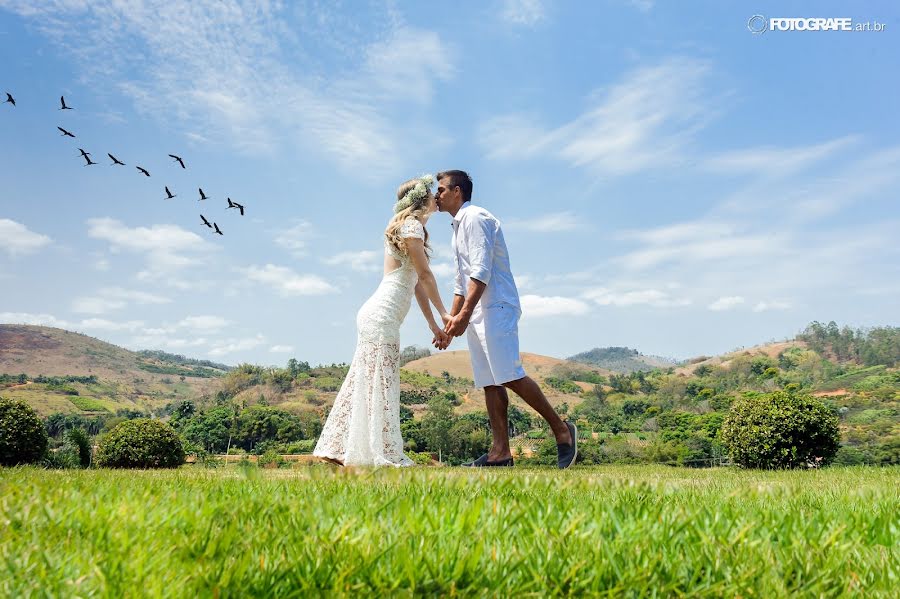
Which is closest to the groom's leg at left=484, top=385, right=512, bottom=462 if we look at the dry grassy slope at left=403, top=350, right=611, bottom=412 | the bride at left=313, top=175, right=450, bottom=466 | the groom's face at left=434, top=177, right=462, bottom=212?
the bride at left=313, top=175, right=450, bottom=466

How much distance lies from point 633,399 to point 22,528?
39.2 m

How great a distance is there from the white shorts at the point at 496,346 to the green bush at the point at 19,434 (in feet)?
42.5

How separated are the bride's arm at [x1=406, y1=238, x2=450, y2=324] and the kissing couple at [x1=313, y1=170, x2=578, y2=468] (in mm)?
11

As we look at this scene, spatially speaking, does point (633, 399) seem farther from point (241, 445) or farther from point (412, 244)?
point (412, 244)

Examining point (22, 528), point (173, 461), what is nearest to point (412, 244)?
point (22, 528)

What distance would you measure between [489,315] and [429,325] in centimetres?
75

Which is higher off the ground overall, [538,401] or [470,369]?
[470,369]

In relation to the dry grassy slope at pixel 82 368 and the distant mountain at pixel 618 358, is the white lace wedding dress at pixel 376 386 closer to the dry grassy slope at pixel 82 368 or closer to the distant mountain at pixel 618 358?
the dry grassy slope at pixel 82 368

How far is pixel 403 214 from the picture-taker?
7.23 meters

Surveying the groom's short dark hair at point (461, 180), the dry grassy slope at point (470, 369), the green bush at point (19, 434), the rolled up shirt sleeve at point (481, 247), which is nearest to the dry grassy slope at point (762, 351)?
the dry grassy slope at point (470, 369)

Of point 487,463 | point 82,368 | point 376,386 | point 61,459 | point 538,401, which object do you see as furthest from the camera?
point 82,368

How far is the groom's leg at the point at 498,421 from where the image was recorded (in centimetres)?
748

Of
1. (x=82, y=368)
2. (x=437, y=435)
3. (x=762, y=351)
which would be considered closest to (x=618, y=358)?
(x=762, y=351)

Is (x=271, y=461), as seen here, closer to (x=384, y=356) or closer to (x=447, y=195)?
(x=384, y=356)
